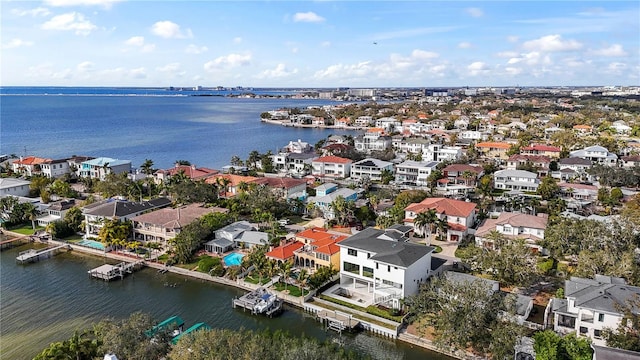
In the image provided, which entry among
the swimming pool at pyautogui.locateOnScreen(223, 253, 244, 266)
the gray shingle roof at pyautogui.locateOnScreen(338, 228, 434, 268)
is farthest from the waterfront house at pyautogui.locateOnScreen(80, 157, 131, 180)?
the gray shingle roof at pyautogui.locateOnScreen(338, 228, 434, 268)

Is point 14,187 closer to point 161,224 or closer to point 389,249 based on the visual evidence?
point 161,224

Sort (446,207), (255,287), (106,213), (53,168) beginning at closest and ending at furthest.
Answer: (255,287) → (106,213) → (446,207) → (53,168)

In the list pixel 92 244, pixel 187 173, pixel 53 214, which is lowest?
pixel 92 244

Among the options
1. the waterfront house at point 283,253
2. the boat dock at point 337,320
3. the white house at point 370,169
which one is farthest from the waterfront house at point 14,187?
the boat dock at point 337,320

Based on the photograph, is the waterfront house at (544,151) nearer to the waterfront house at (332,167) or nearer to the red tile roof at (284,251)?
the waterfront house at (332,167)

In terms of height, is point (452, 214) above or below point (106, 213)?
below

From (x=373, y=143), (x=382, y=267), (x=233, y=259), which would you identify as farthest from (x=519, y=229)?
(x=373, y=143)
